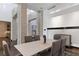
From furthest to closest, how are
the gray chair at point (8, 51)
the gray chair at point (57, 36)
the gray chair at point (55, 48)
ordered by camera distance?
the gray chair at point (57, 36)
the gray chair at point (55, 48)
the gray chair at point (8, 51)

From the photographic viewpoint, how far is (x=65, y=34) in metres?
2.33

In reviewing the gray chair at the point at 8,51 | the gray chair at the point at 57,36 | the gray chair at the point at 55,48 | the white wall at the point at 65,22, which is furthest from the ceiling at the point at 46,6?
the gray chair at the point at 8,51

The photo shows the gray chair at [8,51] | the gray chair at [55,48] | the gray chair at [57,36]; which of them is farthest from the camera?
the gray chair at [57,36]

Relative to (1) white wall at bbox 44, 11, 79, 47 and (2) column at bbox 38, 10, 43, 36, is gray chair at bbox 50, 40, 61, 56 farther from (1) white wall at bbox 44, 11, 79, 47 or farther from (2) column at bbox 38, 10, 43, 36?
(2) column at bbox 38, 10, 43, 36

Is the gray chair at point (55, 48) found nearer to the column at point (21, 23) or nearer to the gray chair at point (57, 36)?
the gray chair at point (57, 36)

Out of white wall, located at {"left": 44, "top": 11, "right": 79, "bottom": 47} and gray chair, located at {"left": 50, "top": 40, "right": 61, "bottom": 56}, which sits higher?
white wall, located at {"left": 44, "top": 11, "right": 79, "bottom": 47}

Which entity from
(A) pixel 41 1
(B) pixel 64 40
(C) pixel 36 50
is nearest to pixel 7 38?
(C) pixel 36 50

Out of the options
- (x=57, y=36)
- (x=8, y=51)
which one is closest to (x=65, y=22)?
(x=57, y=36)

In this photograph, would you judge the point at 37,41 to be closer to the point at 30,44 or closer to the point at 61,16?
the point at 30,44

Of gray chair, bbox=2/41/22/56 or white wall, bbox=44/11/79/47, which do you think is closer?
gray chair, bbox=2/41/22/56

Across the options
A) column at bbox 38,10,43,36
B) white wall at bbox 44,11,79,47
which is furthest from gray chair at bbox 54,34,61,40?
column at bbox 38,10,43,36

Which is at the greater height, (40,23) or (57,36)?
(40,23)

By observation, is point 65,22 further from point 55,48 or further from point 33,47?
point 33,47

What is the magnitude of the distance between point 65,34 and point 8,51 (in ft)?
3.60
